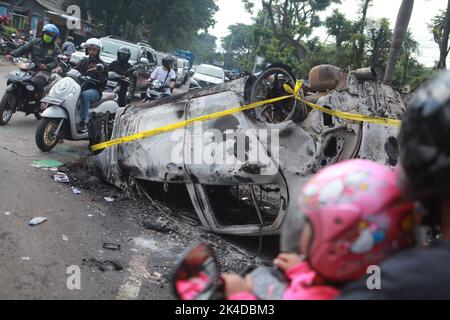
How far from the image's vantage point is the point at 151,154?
4488 millimetres

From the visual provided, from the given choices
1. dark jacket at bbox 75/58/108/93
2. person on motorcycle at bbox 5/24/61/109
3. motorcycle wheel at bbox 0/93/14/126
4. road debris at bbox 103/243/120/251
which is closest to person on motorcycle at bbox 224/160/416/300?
road debris at bbox 103/243/120/251

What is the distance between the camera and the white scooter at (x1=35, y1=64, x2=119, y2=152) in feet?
18.9

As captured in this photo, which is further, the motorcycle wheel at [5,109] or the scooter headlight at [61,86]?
the motorcycle wheel at [5,109]

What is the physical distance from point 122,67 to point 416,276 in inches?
300

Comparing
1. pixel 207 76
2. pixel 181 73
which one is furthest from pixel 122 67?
pixel 207 76

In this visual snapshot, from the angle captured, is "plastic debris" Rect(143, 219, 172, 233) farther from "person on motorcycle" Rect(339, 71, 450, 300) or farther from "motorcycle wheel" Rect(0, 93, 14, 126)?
"motorcycle wheel" Rect(0, 93, 14, 126)

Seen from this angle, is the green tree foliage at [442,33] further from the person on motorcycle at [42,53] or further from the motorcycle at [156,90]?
the person on motorcycle at [42,53]

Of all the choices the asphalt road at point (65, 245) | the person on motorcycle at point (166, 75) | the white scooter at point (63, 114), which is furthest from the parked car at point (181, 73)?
the asphalt road at point (65, 245)

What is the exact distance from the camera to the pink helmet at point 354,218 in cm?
118

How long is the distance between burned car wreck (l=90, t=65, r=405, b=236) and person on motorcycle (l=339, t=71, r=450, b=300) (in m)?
2.49
